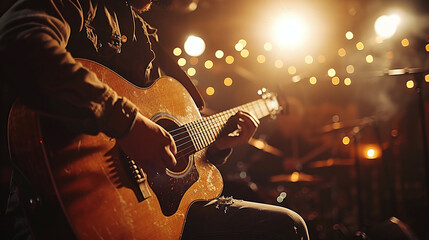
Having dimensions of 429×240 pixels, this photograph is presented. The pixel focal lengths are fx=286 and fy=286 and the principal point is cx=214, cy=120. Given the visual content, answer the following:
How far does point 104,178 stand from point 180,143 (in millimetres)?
506

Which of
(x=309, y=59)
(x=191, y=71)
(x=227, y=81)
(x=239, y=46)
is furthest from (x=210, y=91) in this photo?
(x=309, y=59)

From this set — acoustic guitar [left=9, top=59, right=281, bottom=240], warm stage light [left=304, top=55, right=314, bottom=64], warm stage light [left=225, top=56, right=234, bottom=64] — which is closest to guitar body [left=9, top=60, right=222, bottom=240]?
acoustic guitar [left=9, top=59, right=281, bottom=240]

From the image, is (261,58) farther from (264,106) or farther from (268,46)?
(264,106)

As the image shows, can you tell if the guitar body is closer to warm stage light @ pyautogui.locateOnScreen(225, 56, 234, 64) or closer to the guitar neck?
the guitar neck

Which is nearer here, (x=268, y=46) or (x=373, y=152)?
(x=373, y=152)

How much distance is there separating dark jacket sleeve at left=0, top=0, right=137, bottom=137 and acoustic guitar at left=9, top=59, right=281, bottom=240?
7cm

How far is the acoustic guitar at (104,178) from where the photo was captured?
0.95 metres

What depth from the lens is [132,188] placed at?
1.21m

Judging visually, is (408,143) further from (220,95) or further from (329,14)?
(220,95)

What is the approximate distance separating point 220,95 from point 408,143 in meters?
4.31

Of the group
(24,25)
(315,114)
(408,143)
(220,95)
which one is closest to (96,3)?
(24,25)

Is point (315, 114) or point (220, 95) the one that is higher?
point (220, 95)

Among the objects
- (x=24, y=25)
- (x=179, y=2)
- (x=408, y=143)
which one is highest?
(x=179, y=2)

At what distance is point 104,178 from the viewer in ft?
3.66
